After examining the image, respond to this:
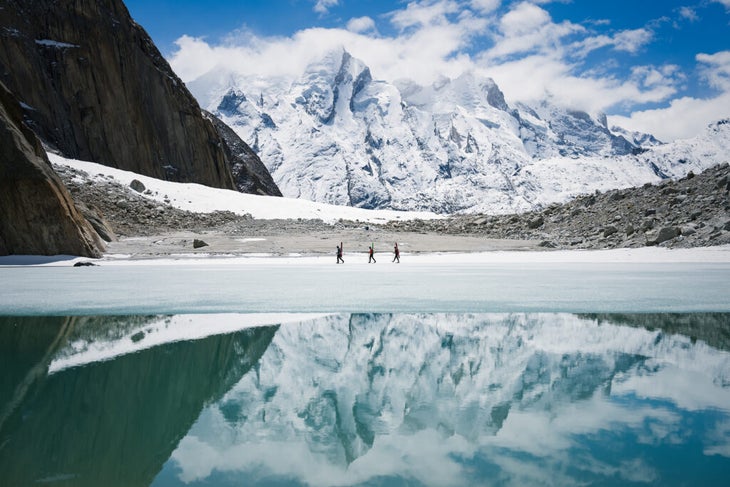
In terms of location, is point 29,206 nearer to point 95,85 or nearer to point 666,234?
point 666,234

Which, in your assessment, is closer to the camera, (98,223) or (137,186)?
(98,223)

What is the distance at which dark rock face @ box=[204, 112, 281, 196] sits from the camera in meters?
94.5

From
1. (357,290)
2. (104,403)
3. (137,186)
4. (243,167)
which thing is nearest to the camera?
(104,403)

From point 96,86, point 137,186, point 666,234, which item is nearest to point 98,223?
point 137,186

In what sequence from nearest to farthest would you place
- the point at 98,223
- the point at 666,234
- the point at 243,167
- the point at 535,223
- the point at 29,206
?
1. the point at 29,206
2. the point at 666,234
3. the point at 98,223
4. the point at 535,223
5. the point at 243,167

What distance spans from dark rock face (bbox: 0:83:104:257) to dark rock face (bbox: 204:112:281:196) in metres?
65.5

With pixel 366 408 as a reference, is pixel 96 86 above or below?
above

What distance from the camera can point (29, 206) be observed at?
70.8 ft

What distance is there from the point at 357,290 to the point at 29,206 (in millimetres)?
15426

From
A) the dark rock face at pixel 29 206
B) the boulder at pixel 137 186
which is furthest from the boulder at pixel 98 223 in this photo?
the boulder at pixel 137 186

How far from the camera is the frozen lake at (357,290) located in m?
10.6

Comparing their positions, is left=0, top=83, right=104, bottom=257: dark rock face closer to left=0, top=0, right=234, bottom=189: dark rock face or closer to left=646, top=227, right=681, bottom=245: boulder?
left=646, top=227, right=681, bottom=245: boulder

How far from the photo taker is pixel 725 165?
30.6m

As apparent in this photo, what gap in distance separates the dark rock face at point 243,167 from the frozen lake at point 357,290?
238ft
